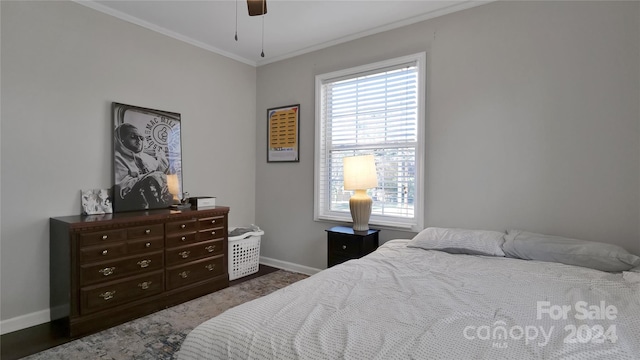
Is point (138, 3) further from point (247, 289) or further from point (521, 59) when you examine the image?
point (521, 59)

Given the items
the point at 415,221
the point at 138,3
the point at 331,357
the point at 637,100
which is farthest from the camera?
the point at 415,221

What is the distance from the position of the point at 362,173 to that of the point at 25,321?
2.93 metres

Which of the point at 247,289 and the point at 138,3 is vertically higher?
the point at 138,3

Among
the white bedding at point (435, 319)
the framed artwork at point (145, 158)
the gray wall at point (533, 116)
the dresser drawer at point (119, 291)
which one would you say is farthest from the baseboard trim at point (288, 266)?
the white bedding at point (435, 319)

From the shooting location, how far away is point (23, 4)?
98.1 inches

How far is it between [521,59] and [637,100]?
2.57ft

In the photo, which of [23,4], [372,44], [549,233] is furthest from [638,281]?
[23,4]

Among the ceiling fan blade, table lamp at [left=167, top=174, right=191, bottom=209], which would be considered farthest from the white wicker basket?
the ceiling fan blade

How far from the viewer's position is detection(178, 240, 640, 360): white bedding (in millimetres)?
1034

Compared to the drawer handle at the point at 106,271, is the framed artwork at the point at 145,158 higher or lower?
higher

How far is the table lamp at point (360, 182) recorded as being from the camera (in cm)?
313

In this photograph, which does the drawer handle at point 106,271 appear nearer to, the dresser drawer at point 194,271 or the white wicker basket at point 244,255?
the dresser drawer at point 194,271

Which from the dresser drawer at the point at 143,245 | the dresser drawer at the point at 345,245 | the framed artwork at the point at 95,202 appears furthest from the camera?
the dresser drawer at the point at 345,245

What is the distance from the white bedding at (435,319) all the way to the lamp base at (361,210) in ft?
4.26
